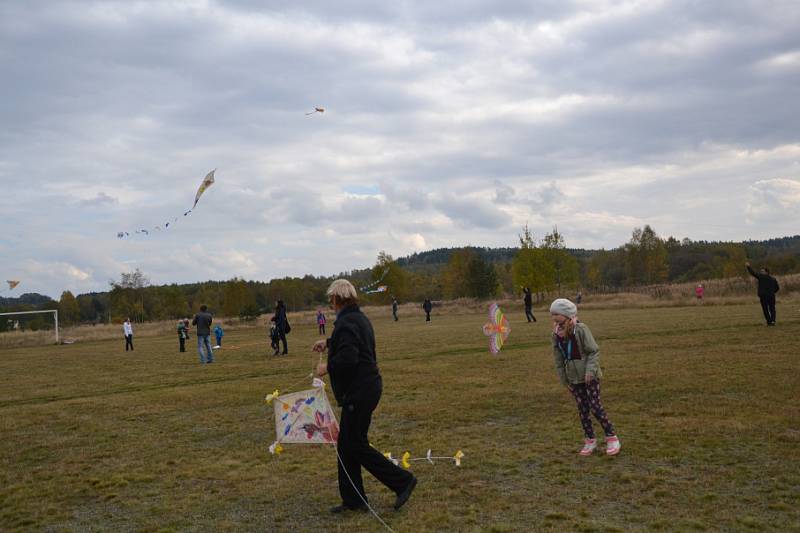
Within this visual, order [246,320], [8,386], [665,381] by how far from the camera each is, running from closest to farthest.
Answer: [665,381]
[8,386]
[246,320]

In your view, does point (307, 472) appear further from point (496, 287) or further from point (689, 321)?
point (496, 287)

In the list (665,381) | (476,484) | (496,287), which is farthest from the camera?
(496,287)

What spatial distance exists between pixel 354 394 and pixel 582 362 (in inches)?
120

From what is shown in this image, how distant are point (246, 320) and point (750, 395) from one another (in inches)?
2147

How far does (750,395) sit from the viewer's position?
10672 millimetres

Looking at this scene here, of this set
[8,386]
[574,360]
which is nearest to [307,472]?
[574,360]

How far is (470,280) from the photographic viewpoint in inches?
3103

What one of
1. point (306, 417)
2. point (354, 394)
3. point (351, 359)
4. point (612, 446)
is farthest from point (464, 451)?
point (351, 359)

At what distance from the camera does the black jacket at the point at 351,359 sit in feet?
19.4

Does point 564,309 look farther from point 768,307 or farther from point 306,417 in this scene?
point 768,307

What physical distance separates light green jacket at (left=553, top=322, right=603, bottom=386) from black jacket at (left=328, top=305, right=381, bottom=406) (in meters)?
2.72

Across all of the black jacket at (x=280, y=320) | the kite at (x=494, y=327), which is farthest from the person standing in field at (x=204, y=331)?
the kite at (x=494, y=327)

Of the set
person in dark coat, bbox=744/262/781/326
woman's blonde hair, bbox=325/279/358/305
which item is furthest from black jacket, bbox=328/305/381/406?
person in dark coat, bbox=744/262/781/326

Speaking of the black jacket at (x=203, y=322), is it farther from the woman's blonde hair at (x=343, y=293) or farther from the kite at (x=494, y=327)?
the woman's blonde hair at (x=343, y=293)
